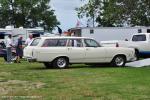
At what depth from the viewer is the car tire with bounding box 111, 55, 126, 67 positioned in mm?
24703

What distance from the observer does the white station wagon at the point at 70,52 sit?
23.1m

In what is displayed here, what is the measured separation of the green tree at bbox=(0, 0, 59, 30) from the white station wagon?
64325 millimetres

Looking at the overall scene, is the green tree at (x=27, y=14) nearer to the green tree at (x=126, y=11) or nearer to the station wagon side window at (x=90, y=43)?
the green tree at (x=126, y=11)

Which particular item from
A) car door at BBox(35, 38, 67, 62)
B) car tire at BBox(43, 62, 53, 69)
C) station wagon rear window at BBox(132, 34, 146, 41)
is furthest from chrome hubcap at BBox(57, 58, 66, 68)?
station wagon rear window at BBox(132, 34, 146, 41)

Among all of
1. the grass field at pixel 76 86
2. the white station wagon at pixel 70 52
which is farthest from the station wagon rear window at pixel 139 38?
the grass field at pixel 76 86

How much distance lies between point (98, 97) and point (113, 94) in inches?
27.0

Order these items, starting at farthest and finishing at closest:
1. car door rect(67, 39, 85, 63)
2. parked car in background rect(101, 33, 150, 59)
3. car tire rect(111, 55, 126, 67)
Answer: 1. parked car in background rect(101, 33, 150, 59)
2. car tire rect(111, 55, 126, 67)
3. car door rect(67, 39, 85, 63)

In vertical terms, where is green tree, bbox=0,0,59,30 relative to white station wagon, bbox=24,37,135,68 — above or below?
above

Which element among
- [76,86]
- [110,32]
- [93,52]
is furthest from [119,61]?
[110,32]

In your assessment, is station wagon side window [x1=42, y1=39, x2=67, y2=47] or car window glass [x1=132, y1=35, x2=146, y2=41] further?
car window glass [x1=132, y1=35, x2=146, y2=41]

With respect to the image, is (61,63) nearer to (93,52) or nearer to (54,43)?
(54,43)

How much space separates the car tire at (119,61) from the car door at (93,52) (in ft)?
2.21

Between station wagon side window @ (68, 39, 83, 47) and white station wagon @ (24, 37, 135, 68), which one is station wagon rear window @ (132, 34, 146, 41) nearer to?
white station wagon @ (24, 37, 135, 68)

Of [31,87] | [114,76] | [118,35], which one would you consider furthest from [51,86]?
[118,35]
